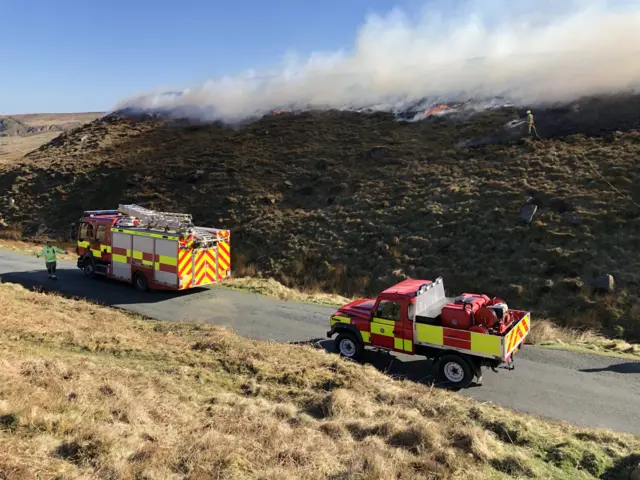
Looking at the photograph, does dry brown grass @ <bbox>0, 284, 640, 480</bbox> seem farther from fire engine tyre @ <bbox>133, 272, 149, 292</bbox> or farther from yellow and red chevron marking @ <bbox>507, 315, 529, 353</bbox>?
fire engine tyre @ <bbox>133, 272, 149, 292</bbox>

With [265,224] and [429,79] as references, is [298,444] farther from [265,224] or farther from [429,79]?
[429,79]

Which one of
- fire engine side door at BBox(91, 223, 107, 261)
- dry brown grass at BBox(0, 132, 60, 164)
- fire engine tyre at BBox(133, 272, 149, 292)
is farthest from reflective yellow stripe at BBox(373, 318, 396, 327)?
dry brown grass at BBox(0, 132, 60, 164)

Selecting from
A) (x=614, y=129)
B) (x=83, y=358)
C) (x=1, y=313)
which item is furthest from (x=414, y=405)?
(x=614, y=129)

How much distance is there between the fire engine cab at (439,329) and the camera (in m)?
9.12

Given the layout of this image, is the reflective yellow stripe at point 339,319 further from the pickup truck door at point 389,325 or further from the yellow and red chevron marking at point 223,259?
the yellow and red chevron marking at point 223,259

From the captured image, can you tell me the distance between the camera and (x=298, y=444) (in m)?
5.64

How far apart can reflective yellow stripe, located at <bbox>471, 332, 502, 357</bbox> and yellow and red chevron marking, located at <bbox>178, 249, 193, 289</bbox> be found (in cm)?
1065

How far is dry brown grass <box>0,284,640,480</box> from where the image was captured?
4938 millimetres

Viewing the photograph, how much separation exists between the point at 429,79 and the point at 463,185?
2573 cm

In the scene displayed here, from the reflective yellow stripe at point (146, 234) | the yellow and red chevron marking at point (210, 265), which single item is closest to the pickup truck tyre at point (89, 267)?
the reflective yellow stripe at point (146, 234)

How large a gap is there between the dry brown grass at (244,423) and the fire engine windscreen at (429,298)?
1.69 m

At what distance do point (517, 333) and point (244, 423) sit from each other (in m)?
6.16

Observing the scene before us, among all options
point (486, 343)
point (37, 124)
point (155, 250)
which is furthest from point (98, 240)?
point (37, 124)

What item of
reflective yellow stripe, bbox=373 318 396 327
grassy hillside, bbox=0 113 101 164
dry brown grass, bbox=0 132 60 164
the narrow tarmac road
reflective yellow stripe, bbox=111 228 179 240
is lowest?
the narrow tarmac road
